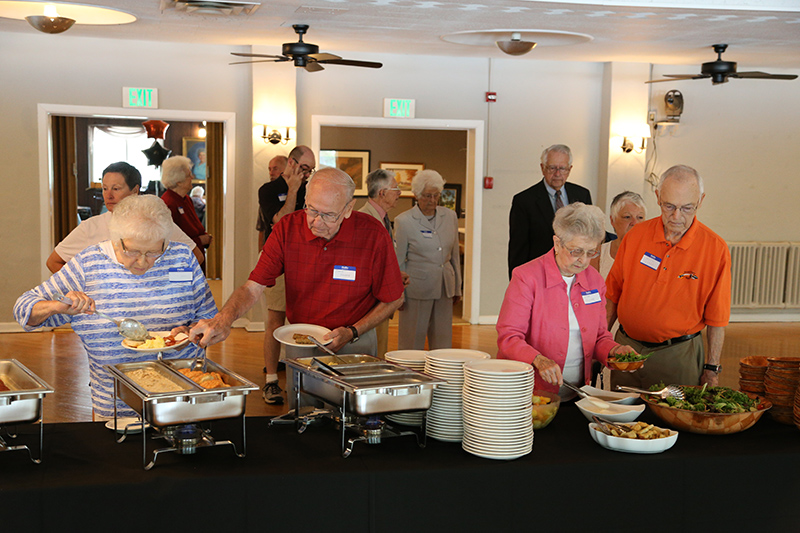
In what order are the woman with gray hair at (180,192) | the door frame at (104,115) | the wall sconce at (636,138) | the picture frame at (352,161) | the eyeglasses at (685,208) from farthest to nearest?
the picture frame at (352,161) → the wall sconce at (636,138) → the door frame at (104,115) → the woman with gray hair at (180,192) → the eyeglasses at (685,208)

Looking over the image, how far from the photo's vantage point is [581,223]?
2.59 m

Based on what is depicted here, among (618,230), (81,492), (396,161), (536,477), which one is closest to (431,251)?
(618,230)

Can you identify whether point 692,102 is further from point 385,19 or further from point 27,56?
point 27,56

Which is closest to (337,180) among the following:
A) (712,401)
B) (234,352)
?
(712,401)

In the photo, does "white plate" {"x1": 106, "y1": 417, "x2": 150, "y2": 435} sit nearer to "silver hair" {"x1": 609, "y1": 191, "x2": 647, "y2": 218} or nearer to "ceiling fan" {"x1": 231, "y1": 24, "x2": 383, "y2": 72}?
"silver hair" {"x1": 609, "y1": 191, "x2": 647, "y2": 218}

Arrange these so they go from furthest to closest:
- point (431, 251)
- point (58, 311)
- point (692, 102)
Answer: point (692, 102)
point (431, 251)
point (58, 311)

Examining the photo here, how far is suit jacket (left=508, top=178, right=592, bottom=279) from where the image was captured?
14.8 feet

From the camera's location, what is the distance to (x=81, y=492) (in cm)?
178

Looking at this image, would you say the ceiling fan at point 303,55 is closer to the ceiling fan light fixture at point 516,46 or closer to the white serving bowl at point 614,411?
the ceiling fan light fixture at point 516,46

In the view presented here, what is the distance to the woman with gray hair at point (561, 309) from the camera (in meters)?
2.65

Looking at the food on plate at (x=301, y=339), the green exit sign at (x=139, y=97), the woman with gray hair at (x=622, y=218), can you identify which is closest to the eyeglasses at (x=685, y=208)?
the woman with gray hair at (x=622, y=218)

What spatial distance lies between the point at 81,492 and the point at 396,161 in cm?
963

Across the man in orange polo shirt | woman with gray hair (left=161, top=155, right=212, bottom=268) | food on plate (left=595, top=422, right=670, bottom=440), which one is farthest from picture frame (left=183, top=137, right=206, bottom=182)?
food on plate (left=595, top=422, right=670, bottom=440)

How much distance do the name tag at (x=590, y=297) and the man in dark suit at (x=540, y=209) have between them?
172 cm
